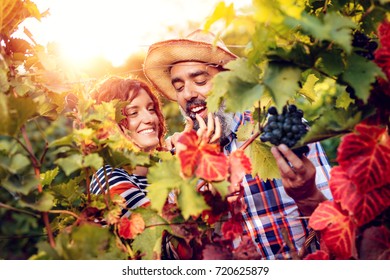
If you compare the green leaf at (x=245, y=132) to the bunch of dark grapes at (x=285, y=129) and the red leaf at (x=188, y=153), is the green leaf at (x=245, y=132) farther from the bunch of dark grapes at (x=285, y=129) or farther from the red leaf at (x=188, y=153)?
the red leaf at (x=188, y=153)

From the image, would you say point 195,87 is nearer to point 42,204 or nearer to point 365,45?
point 365,45

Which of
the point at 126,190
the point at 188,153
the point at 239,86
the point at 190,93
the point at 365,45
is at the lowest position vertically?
the point at 188,153

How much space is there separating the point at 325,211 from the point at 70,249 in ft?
1.91

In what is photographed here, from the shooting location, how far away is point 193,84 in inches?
92.2

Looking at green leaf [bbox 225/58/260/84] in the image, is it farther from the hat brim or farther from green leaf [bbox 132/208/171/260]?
the hat brim

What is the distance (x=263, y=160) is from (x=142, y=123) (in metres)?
1.11

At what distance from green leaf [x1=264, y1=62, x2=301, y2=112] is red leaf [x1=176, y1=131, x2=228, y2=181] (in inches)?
7.2

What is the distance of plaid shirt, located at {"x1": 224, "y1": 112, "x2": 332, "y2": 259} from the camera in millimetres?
1939

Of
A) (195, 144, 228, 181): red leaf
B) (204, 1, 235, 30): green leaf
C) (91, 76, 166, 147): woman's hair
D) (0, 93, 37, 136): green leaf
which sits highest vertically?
(91, 76, 166, 147): woman's hair

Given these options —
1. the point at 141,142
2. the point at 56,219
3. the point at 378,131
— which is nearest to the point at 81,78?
the point at 56,219

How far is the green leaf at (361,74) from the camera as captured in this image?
0.93 metres

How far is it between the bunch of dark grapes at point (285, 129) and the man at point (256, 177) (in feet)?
0.08

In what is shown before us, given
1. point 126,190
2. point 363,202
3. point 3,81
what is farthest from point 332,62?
point 126,190

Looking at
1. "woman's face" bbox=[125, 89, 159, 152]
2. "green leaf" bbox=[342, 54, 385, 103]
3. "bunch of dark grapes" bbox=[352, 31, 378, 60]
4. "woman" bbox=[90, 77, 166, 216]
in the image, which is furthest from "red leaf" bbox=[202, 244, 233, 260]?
"woman's face" bbox=[125, 89, 159, 152]
